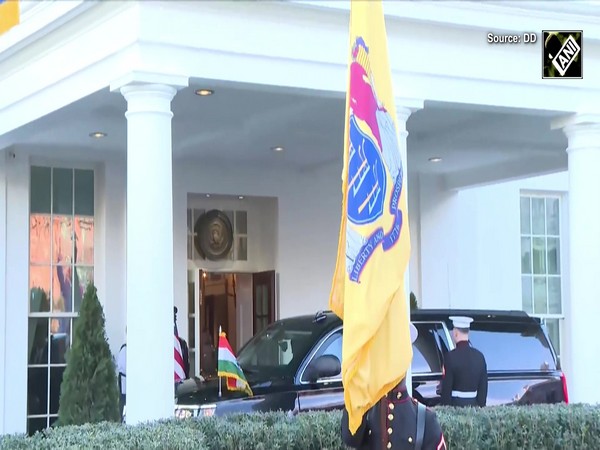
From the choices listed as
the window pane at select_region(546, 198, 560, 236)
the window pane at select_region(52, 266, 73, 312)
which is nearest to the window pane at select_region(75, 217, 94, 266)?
the window pane at select_region(52, 266, 73, 312)

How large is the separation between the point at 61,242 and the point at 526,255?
8243mm

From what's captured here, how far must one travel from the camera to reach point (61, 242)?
572 inches

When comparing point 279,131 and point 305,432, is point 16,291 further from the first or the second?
point 305,432

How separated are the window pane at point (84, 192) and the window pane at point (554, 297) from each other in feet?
27.6

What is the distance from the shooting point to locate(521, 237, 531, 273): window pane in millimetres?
18281

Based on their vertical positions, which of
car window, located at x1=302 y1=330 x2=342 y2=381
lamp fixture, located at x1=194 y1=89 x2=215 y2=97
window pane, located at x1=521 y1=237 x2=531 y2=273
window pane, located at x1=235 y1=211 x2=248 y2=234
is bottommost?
car window, located at x1=302 y1=330 x2=342 y2=381

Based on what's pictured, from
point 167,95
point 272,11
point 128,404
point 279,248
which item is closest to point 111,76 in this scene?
point 167,95

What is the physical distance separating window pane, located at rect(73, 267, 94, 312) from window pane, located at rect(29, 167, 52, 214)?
37.9 inches

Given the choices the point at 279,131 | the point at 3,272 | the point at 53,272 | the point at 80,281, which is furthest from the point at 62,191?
the point at 279,131

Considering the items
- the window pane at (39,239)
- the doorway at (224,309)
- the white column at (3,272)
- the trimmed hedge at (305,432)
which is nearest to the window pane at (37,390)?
the white column at (3,272)

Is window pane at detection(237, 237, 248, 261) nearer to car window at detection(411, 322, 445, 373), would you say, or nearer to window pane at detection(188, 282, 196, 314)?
window pane at detection(188, 282, 196, 314)

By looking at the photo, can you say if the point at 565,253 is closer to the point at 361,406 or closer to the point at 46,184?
the point at 46,184

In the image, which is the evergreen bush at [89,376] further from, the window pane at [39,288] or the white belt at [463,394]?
the white belt at [463,394]

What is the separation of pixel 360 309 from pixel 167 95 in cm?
Result: 446
